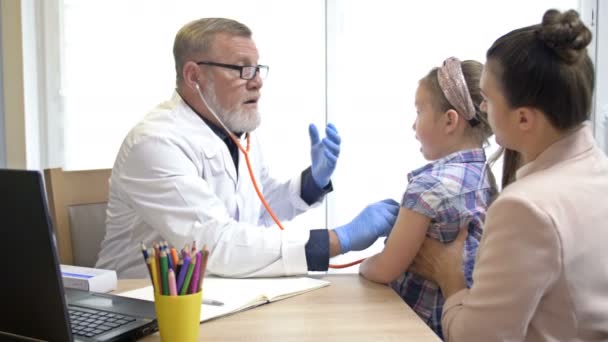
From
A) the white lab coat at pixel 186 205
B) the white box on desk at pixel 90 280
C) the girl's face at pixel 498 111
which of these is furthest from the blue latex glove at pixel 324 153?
the white box on desk at pixel 90 280

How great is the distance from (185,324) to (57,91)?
6.64 feet

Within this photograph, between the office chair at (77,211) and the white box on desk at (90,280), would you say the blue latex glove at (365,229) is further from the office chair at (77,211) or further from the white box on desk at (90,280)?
the office chair at (77,211)

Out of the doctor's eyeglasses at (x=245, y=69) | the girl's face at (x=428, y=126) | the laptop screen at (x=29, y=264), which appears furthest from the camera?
the doctor's eyeglasses at (x=245, y=69)

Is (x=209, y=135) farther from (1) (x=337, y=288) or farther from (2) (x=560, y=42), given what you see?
(2) (x=560, y=42)

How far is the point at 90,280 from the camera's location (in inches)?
42.8

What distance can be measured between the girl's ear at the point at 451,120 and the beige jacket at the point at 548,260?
38 centimetres

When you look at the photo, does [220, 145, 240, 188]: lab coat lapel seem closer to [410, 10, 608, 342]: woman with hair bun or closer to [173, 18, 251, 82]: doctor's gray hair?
[173, 18, 251, 82]: doctor's gray hair

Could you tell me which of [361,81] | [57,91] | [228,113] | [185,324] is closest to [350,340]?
[185,324]

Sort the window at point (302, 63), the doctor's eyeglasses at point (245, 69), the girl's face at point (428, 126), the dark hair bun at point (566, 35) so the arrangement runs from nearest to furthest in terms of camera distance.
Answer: the dark hair bun at point (566, 35) < the girl's face at point (428, 126) < the doctor's eyeglasses at point (245, 69) < the window at point (302, 63)

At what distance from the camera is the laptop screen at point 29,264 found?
649 mm

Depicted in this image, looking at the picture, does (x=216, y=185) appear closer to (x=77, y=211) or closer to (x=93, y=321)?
(x=77, y=211)

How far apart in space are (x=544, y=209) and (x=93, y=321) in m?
0.71

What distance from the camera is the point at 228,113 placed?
167 cm

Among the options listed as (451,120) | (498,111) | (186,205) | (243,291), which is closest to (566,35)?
(498,111)
